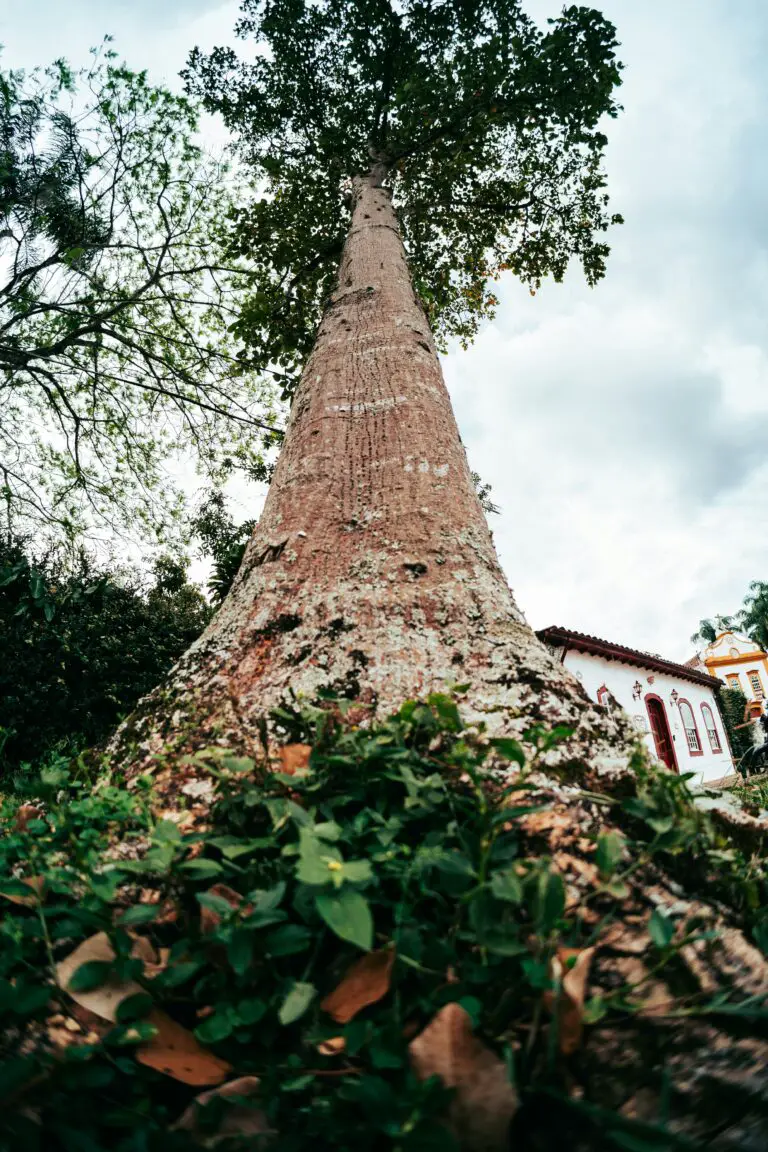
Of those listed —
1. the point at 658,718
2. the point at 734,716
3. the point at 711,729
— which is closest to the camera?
the point at 658,718

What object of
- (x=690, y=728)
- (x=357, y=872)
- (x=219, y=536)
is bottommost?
(x=690, y=728)

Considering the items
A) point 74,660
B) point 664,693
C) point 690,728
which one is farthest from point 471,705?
point 690,728

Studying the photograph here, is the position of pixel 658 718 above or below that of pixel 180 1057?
above

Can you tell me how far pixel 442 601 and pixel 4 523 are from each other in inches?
369

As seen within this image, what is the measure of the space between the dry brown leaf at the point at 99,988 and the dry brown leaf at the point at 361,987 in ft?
0.85

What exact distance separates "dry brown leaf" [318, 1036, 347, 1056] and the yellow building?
39.4 meters

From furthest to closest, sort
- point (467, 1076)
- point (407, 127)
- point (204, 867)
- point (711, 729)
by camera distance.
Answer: point (711, 729) < point (407, 127) < point (204, 867) < point (467, 1076)

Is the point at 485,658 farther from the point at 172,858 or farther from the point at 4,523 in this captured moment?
the point at 4,523

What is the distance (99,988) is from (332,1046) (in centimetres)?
32

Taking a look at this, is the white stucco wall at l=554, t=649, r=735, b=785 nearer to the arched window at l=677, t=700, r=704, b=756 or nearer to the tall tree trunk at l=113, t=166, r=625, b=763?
the arched window at l=677, t=700, r=704, b=756

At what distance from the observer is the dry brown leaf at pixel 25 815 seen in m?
1.17

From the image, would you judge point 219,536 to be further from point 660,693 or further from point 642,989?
point 660,693

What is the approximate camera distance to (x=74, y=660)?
20.2 feet

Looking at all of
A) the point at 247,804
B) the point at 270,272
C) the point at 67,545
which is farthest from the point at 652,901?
the point at 67,545
